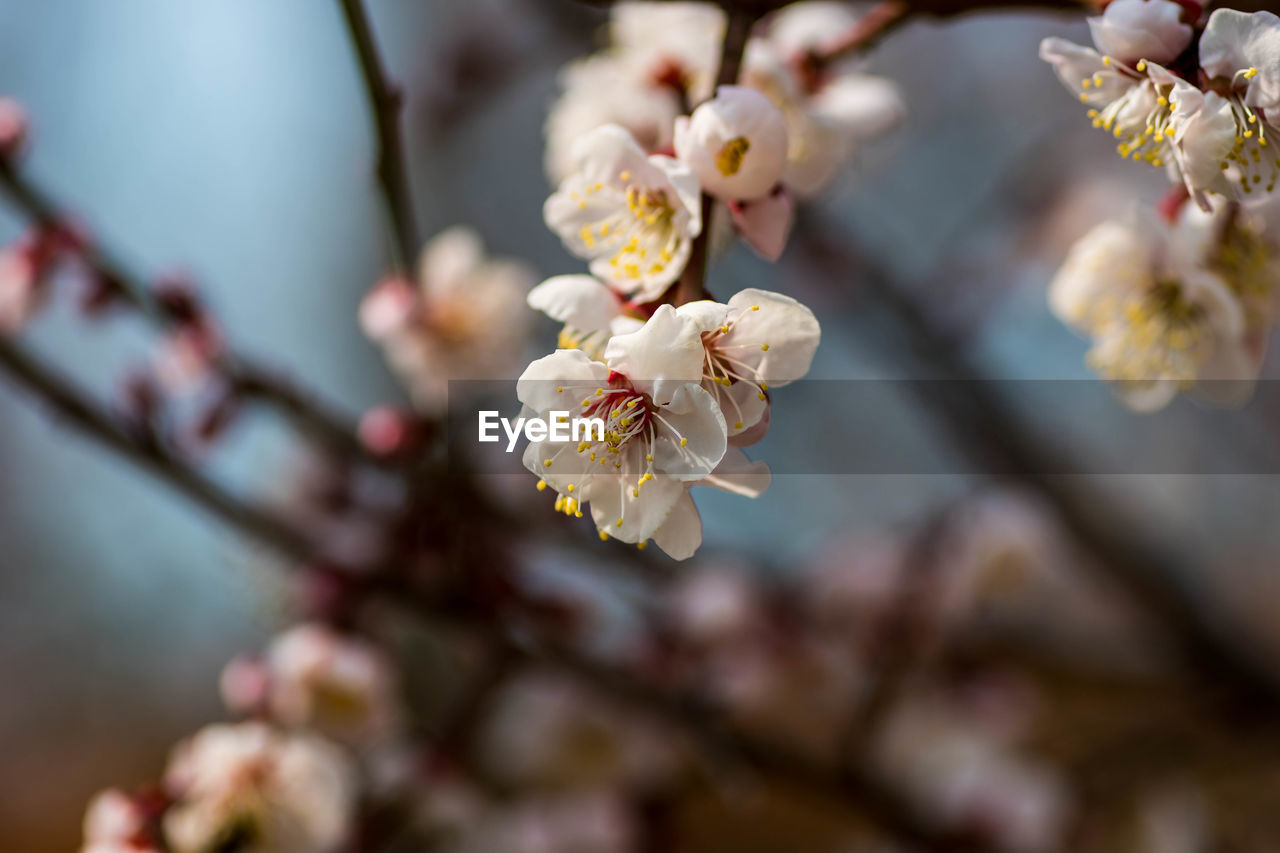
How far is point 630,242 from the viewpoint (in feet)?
1.95

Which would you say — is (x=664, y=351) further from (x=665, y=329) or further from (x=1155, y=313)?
(x=1155, y=313)

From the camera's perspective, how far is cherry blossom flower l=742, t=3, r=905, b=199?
29.3 inches

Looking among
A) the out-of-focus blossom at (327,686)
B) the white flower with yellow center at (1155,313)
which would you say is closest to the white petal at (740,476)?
the white flower with yellow center at (1155,313)

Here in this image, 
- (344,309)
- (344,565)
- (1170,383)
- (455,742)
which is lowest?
(344,309)

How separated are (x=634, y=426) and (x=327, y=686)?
853mm

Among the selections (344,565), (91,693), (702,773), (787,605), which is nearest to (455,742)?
(344,565)

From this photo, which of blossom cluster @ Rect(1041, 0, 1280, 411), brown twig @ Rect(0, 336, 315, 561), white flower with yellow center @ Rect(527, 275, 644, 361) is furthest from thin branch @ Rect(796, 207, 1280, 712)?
white flower with yellow center @ Rect(527, 275, 644, 361)

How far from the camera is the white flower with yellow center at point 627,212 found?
1.80 ft

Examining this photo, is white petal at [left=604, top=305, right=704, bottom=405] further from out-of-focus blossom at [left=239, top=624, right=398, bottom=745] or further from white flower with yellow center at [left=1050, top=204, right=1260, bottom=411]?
out-of-focus blossom at [left=239, top=624, right=398, bottom=745]

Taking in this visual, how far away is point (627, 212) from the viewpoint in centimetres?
61

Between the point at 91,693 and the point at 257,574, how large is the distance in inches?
184

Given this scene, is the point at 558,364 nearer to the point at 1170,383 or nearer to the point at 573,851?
the point at 1170,383

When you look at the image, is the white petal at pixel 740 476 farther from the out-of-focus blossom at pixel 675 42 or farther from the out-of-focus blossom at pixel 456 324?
the out-of-focus blossom at pixel 456 324

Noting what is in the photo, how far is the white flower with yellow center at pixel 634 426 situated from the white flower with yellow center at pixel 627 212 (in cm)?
8
